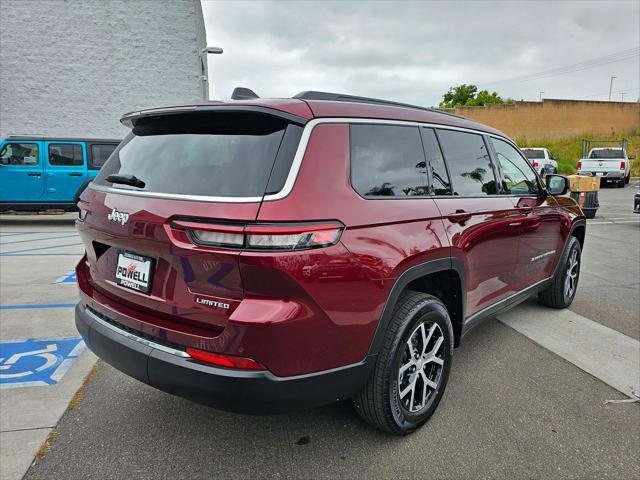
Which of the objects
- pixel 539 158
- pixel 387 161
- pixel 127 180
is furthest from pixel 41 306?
pixel 539 158

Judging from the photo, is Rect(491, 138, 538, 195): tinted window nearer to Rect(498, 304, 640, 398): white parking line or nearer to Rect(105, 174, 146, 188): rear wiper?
Rect(498, 304, 640, 398): white parking line

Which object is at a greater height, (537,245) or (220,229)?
(220,229)

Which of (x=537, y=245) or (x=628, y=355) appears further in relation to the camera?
(x=537, y=245)

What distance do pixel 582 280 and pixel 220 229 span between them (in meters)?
5.69

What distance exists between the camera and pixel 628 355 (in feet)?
11.9

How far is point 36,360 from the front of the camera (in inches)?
133

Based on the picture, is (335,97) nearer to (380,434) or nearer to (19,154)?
(380,434)

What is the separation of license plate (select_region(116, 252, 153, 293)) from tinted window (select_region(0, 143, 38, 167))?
34.7ft

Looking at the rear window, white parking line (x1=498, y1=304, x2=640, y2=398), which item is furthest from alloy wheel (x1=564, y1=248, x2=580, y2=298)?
the rear window

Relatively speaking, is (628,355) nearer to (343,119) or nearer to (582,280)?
(582,280)

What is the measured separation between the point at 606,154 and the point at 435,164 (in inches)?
962

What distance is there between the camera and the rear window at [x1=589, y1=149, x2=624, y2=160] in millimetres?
22375

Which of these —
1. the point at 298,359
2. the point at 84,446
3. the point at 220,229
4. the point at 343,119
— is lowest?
the point at 84,446

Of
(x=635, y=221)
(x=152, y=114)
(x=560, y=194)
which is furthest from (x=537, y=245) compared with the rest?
(x=635, y=221)
